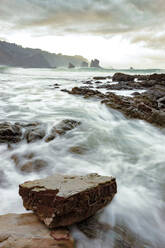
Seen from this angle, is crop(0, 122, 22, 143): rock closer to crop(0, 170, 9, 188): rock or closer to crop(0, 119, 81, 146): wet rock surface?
crop(0, 119, 81, 146): wet rock surface

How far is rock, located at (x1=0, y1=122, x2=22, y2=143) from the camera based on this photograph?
377cm

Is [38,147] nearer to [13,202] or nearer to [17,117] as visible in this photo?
[13,202]

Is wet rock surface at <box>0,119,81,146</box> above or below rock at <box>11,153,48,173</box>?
above

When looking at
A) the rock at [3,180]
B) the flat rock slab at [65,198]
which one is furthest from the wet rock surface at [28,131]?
the flat rock slab at [65,198]

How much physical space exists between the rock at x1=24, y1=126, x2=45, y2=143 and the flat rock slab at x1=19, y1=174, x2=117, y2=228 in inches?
79.9

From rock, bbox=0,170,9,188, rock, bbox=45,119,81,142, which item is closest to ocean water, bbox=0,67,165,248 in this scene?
rock, bbox=0,170,9,188

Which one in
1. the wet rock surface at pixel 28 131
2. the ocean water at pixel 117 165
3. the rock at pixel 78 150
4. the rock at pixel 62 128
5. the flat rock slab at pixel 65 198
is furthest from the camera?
the rock at pixel 62 128

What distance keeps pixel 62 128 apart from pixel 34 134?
2.68ft

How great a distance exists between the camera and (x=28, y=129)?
4391 mm

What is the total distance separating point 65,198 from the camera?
167cm

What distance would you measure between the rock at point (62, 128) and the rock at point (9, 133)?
696mm

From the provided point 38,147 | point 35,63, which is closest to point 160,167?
point 38,147

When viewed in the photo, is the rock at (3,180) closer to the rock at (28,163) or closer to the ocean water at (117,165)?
the ocean water at (117,165)

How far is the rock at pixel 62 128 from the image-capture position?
165 inches
